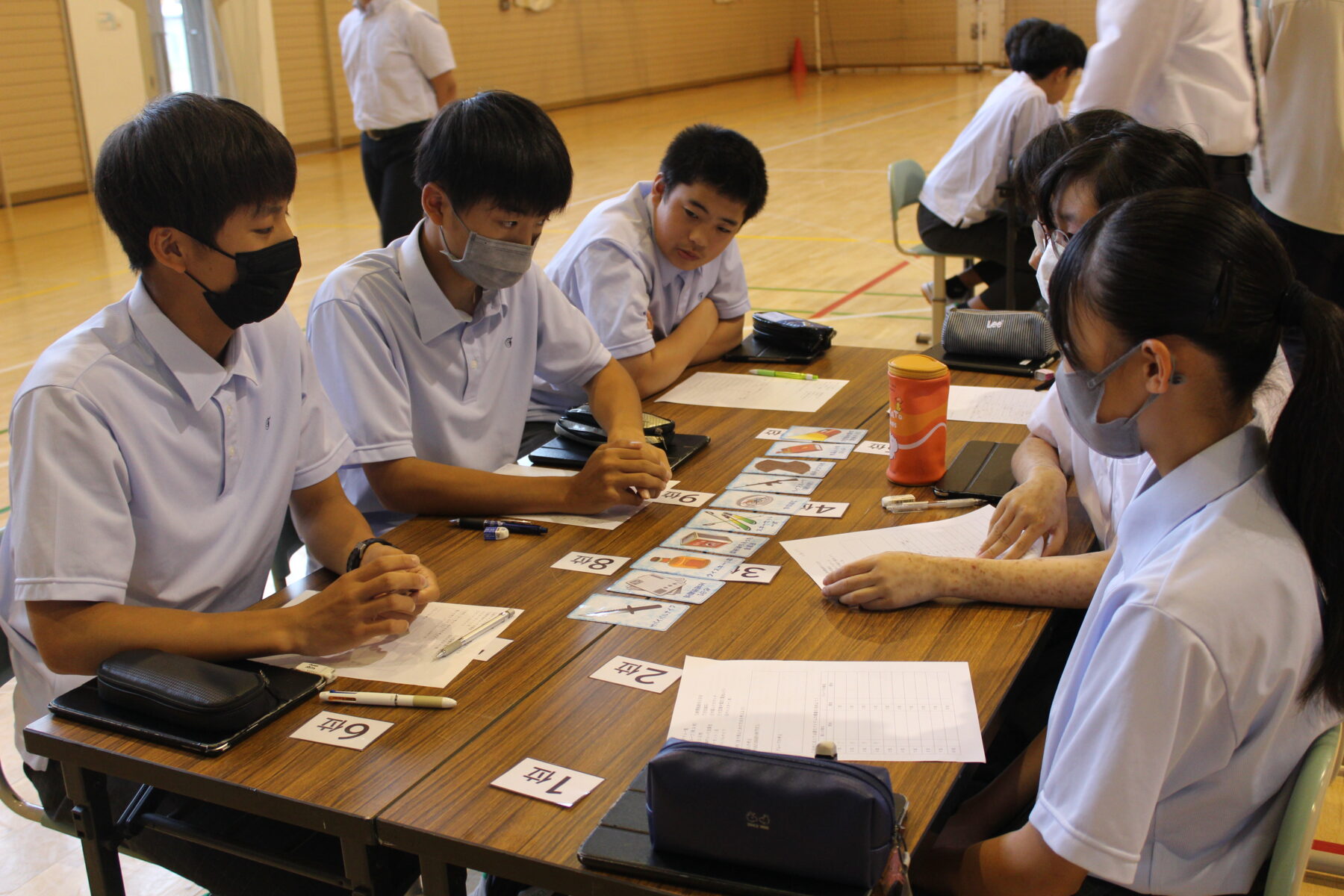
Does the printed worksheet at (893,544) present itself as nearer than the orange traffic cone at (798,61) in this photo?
Yes

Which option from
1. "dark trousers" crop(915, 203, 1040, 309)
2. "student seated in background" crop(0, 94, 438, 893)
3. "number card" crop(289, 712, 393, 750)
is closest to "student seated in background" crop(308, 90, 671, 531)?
"student seated in background" crop(0, 94, 438, 893)

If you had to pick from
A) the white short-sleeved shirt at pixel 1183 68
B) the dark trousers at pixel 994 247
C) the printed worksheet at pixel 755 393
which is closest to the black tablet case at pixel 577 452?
the printed worksheet at pixel 755 393

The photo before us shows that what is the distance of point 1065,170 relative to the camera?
1.96 meters

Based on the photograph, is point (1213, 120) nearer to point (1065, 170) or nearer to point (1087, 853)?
point (1065, 170)

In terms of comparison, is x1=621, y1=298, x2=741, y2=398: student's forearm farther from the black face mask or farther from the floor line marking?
the floor line marking

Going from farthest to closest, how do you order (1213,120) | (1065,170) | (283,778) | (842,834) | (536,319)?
(1213,120), (536,319), (1065,170), (283,778), (842,834)

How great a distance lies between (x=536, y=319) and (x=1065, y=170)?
3.82 feet

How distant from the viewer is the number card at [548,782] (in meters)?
1.22

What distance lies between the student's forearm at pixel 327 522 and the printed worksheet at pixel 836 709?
73 centimetres

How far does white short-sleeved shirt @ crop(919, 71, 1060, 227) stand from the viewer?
4887mm

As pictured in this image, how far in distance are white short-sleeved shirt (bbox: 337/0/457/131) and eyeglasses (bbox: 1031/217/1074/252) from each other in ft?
15.2

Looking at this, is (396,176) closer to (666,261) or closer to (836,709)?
(666,261)

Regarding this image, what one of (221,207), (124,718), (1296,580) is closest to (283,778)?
(124,718)

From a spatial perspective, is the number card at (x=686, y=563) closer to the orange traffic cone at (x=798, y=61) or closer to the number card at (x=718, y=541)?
the number card at (x=718, y=541)
